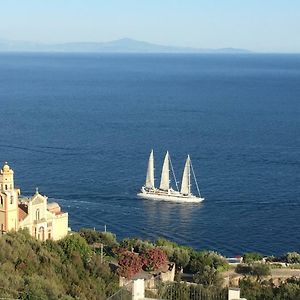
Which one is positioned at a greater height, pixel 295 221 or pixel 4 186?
pixel 4 186

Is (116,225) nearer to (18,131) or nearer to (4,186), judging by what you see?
(4,186)

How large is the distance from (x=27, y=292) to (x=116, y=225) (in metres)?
20.8

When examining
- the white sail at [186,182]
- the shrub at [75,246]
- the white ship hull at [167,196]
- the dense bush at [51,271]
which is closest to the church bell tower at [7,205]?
the dense bush at [51,271]

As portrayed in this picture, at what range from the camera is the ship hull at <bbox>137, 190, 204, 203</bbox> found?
48.3 meters

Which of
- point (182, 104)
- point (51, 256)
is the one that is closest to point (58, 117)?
point (182, 104)

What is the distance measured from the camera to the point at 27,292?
21297mm

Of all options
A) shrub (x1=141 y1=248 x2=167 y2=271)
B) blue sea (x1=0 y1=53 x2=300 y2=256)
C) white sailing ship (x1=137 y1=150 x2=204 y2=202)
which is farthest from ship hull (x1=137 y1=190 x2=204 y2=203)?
shrub (x1=141 y1=248 x2=167 y2=271)

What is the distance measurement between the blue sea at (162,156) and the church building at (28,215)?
29.2 feet

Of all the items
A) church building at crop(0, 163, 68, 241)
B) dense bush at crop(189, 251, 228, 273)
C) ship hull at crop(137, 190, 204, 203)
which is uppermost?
church building at crop(0, 163, 68, 241)

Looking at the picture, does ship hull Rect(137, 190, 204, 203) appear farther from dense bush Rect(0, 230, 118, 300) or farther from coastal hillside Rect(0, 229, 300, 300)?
dense bush Rect(0, 230, 118, 300)

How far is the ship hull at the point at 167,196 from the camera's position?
4831 cm

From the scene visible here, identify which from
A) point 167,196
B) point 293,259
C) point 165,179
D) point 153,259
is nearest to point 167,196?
point 167,196

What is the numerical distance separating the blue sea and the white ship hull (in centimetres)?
65

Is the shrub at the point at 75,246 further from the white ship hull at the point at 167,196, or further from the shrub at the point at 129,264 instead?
the white ship hull at the point at 167,196
